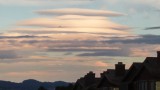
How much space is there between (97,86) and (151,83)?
18620mm

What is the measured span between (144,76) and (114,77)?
37.9 feet

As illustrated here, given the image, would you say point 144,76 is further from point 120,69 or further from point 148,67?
point 120,69

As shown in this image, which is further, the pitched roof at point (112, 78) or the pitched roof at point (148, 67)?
the pitched roof at point (112, 78)

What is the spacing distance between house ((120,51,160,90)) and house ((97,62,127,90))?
13.7 ft

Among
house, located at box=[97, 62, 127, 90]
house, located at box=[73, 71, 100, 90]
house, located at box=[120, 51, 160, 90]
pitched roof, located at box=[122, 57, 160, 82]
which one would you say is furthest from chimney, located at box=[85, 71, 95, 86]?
pitched roof, located at box=[122, 57, 160, 82]

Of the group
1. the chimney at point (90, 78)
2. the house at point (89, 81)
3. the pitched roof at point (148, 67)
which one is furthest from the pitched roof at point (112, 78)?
the chimney at point (90, 78)

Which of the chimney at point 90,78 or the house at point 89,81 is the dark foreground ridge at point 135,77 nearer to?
the house at point 89,81

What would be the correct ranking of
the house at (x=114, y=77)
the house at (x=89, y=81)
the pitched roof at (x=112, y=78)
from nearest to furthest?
the pitched roof at (x=112, y=78) → the house at (x=114, y=77) → the house at (x=89, y=81)

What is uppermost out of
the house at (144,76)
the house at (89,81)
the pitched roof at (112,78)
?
the house at (89,81)

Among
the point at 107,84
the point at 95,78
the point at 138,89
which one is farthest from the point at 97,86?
the point at 138,89

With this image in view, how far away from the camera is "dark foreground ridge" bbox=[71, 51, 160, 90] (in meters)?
61.4

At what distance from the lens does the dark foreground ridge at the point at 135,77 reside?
61438 mm

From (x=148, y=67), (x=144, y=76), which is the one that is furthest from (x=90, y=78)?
(x=148, y=67)

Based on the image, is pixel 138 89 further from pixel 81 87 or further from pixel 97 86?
A: pixel 81 87
